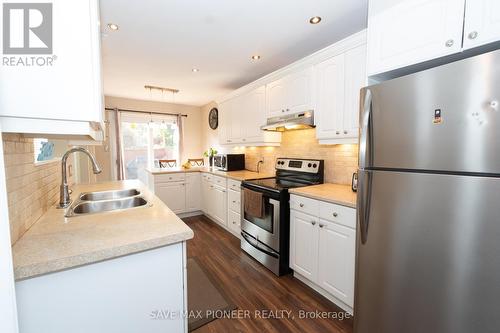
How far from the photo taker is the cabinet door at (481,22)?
0.95 m

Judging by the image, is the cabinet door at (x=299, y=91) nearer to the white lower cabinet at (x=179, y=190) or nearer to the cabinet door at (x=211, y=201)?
the cabinet door at (x=211, y=201)

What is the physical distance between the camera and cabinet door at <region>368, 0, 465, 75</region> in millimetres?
1086

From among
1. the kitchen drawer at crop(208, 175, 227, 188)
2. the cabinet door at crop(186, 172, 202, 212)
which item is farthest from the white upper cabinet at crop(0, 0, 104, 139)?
the cabinet door at crop(186, 172, 202, 212)

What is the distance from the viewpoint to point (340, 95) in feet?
6.61

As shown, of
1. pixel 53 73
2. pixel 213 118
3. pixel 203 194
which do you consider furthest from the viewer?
pixel 213 118

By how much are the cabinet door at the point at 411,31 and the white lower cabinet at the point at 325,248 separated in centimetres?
103

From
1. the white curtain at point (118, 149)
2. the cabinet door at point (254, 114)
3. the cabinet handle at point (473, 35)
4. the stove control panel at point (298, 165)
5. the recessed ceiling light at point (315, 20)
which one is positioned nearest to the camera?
the cabinet handle at point (473, 35)

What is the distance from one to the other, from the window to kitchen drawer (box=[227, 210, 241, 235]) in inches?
104

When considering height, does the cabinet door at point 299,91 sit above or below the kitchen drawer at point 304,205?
above

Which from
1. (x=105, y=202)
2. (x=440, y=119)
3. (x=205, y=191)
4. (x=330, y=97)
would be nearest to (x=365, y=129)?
(x=440, y=119)

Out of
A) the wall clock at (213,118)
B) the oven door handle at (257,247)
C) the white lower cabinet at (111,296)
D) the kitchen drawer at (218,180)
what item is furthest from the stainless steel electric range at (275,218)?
the wall clock at (213,118)

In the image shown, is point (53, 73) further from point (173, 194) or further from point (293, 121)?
point (173, 194)

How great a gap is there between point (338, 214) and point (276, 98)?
1666 millimetres

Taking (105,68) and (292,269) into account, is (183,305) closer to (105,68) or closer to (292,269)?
(292,269)
